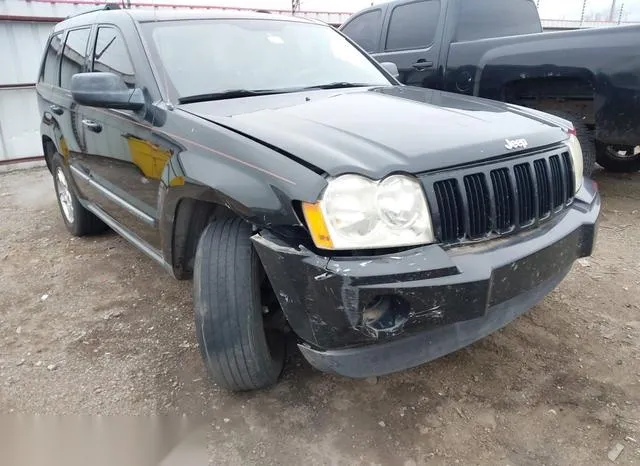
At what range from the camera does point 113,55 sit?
321 centimetres

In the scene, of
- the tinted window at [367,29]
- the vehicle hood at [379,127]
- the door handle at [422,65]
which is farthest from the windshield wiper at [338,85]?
the tinted window at [367,29]

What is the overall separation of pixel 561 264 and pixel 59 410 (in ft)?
7.70

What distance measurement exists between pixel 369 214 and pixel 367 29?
203 inches

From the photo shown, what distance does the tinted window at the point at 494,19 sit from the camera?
5.48 metres

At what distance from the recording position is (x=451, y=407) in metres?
2.36

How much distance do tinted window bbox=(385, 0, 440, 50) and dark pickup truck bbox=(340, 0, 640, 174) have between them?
1 centimetres

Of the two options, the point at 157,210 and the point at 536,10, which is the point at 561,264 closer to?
the point at 157,210

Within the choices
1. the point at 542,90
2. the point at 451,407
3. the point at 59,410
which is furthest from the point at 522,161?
the point at 542,90

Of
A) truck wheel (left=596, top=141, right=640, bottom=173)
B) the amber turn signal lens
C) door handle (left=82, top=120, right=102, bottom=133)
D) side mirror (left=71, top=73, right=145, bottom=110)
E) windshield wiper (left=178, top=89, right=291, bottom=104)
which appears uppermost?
side mirror (left=71, top=73, right=145, bottom=110)

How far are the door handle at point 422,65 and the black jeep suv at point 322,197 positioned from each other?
2.58m

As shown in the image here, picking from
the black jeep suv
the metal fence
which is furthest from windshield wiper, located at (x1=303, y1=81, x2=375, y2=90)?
the metal fence

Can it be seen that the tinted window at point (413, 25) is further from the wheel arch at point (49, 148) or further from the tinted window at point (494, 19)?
the wheel arch at point (49, 148)

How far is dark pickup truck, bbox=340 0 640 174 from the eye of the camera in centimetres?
420

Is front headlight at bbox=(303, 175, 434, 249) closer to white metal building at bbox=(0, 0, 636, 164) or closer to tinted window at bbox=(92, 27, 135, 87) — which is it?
tinted window at bbox=(92, 27, 135, 87)
